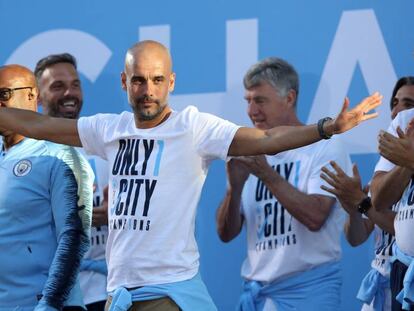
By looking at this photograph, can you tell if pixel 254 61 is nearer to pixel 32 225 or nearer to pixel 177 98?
pixel 177 98

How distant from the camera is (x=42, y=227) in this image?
4098mm

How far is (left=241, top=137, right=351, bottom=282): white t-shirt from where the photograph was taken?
464 cm

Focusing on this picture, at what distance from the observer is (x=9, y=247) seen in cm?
406

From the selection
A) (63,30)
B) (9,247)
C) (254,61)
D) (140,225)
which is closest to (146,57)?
(140,225)

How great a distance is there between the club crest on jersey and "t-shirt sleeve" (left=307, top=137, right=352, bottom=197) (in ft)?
4.31

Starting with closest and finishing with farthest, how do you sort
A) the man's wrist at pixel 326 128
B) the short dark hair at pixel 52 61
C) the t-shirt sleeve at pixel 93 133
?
the man's wrist at pixel 326 128
the t-shirt sleeve at pixel 93 133
the short dark hair at pixel 52 61

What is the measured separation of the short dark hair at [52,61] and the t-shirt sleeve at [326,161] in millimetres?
1461

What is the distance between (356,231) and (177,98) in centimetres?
124

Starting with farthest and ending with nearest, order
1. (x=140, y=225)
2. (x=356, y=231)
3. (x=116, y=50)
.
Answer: (x=116, y=50) < (x=356, y=231) < (x=140, y=225)

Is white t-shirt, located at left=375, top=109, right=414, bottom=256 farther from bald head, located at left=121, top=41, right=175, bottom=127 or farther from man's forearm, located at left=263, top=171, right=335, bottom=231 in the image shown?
bald head, located at left=121, top=41, right=175, bottom=127

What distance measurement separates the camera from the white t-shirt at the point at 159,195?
3693 mm

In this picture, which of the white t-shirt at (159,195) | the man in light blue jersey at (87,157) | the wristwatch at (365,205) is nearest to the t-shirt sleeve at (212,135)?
the white t-shirt at (159,195)

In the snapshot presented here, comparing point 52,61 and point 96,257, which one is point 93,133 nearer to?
point 96,257

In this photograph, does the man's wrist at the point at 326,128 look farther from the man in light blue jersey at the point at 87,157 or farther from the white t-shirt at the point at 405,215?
the man in light blue jersey at the point at 87,157
